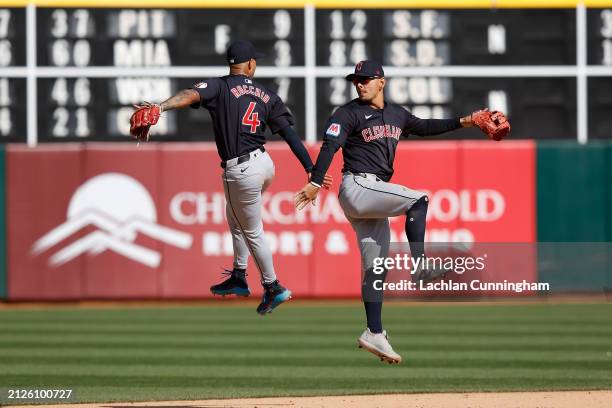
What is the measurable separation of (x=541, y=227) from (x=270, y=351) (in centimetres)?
473

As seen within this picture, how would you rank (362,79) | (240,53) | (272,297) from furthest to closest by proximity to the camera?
(272,297) → (240,53) → (362,79)

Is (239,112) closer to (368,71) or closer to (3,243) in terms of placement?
(368,71)

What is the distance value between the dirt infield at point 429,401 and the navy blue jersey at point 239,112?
5.50ft

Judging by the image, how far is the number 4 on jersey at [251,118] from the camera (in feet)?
25.1

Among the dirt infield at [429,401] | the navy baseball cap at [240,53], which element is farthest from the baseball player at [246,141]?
the dirt infield at [429,401]

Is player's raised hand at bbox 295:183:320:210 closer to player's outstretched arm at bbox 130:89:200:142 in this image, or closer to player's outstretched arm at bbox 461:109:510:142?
player's outstretched arm at bbox 130:89:200:142

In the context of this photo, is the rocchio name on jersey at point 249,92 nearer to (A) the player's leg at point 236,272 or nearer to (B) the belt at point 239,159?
(B) the belt at point 239,159

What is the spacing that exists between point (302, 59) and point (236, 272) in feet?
22.4

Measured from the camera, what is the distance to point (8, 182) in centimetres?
1473

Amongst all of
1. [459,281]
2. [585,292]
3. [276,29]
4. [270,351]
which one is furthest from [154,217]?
[459,281]

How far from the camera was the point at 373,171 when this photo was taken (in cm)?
760

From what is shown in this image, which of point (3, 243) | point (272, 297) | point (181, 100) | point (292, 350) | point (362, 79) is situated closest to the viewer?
point (181, 100)

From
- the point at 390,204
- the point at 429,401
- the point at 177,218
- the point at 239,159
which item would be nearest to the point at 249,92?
the point at 239,159

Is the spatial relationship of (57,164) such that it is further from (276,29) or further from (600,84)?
(600,84)
